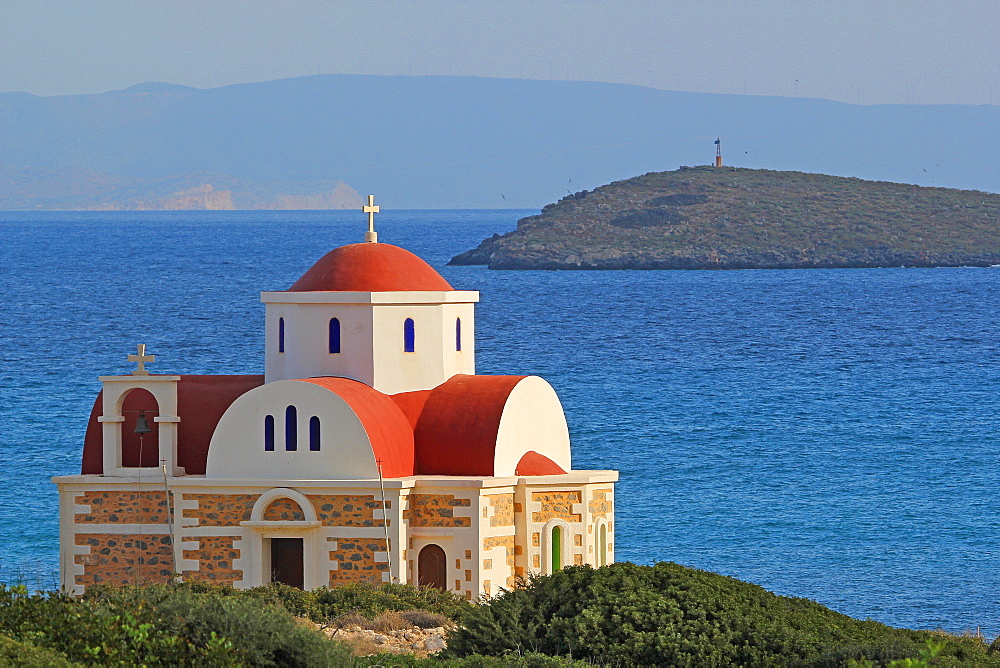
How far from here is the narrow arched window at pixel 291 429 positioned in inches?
1038

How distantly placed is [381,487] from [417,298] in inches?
145

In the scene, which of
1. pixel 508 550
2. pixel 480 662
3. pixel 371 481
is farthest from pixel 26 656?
pixel 508 550

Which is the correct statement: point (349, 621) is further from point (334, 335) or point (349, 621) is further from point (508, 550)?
point (334, 335)

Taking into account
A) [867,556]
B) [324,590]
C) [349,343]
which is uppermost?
[349,343]

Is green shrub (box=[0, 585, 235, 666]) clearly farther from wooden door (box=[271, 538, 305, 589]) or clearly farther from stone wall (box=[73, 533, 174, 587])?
stone wall (box=[73, 533, 174, 587])

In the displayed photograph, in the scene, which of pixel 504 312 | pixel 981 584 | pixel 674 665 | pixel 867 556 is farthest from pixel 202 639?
pixel 504 312

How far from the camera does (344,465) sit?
2612 centimetres

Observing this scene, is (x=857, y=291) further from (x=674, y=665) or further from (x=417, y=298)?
(x=674, y=665)

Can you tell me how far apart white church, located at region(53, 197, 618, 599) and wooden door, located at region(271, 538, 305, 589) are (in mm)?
23

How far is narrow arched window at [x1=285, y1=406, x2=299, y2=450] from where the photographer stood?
Answer: 2636 cm

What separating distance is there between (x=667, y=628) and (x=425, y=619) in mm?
4991

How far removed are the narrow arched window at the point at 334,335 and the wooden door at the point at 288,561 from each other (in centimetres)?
331

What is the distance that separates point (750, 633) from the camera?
706 inches

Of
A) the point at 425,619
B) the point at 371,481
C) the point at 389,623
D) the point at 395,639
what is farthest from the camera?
the point at 371,481
